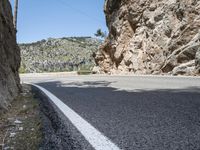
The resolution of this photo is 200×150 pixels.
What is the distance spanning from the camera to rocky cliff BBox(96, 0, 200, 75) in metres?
22.0

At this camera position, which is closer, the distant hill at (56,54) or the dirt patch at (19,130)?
the dirt patch at (19,130)

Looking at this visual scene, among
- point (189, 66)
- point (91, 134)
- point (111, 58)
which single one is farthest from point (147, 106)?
point (111, 58)

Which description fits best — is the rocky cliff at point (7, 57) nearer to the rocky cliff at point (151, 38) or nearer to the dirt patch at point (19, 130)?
the dirt patch at point (19, 130)

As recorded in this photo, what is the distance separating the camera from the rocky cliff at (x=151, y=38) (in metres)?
22.0

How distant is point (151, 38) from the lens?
1109 inches

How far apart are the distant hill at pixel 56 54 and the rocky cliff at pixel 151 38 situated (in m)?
94.9

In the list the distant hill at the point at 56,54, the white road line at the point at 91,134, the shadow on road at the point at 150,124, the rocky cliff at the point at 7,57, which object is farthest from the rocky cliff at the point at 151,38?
the distant hill at the point at 56,54

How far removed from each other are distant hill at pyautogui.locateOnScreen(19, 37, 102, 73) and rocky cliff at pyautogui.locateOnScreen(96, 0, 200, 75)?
311 feet

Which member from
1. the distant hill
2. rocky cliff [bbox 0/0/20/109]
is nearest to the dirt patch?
rocky cliff [bbox 0/0/20/109]

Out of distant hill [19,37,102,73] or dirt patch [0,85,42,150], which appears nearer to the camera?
dirt patch [0,85,42,150]

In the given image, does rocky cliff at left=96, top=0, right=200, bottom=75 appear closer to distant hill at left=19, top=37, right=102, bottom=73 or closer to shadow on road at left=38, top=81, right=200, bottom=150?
shadow on road at left=38, top=81, right=200, bottom=150

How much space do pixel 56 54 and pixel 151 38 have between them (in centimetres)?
14081

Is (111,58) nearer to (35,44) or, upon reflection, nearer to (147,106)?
(147,106)

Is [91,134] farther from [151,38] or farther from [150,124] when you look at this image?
[151,38]
